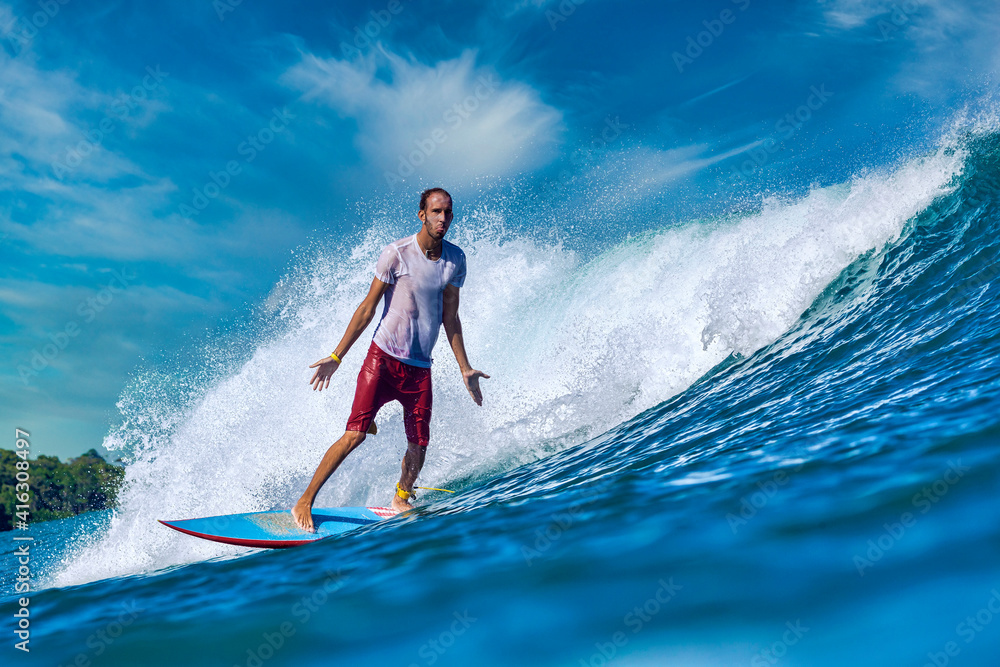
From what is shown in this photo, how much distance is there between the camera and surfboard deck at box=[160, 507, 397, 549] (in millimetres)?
3869

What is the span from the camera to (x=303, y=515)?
4258 mm

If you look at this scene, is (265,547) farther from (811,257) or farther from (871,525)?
(811,257)

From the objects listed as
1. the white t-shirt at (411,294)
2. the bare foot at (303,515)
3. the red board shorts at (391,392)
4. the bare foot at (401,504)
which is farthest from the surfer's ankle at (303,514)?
the white t-shirt at (411,294)

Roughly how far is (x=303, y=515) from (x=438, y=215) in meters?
2.43

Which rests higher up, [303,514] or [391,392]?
[391,392]

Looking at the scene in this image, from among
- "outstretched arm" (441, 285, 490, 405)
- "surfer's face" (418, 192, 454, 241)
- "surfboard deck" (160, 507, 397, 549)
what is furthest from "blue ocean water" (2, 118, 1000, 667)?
"surfer's face" (418, 192, 454, 241)

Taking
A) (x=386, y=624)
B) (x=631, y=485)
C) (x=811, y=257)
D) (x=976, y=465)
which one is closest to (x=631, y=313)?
(x=811, y=257)

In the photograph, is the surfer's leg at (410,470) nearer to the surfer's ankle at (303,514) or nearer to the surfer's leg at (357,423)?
the surfer's leg at (357,423)

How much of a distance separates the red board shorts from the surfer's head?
1.03 m

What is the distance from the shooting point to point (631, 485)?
2773 millimetres

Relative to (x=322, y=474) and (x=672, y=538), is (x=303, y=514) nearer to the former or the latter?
(x=322, y=474)

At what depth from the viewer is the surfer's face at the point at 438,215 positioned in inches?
175

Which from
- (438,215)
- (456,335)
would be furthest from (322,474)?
(438,215)

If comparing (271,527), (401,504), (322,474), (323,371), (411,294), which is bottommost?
(401,504)
